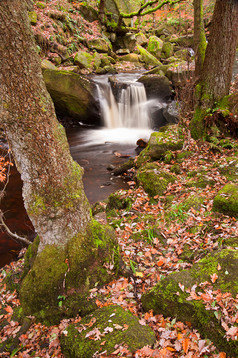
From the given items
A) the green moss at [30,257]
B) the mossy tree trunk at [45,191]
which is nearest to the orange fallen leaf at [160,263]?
the mossy tree trunk at [45,191]

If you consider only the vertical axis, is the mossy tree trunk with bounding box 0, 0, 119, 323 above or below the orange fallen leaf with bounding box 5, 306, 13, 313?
above

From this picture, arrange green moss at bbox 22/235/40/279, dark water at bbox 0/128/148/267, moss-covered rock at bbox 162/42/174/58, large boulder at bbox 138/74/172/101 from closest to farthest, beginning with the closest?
green moss at bbox 22/235/40/279, dark water at bbox 0/128/148/267, large boulder at bbox 138/74/172/101, moss-covered rock at bbox 162/42/174/58

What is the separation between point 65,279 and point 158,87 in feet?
42.6

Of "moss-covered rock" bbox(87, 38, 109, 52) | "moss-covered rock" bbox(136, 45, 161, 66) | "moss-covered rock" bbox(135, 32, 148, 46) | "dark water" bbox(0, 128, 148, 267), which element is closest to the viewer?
"dark water" bbox(0, 128, 148, 267)

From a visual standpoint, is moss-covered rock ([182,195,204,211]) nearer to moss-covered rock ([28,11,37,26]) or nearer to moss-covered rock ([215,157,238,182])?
moss-covered rock ([215,157,238,182])

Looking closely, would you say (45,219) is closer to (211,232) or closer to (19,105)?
(19,105)

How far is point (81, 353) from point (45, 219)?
5.38 feet

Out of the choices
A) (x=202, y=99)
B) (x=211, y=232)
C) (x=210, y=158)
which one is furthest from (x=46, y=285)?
(x=202, y=99)

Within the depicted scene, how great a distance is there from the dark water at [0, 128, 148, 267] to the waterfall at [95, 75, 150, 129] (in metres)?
1.04

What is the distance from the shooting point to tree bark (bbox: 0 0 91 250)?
2.30m

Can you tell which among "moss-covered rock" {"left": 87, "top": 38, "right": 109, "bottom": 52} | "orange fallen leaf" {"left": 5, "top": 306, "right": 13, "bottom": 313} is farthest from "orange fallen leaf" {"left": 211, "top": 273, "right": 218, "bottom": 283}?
"moss-covered rock" {"left": 87, "top": 38, "right": 109, "bottom": 52}

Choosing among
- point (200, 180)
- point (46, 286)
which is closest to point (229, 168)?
point (200, 180)

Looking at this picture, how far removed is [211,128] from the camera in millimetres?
6766

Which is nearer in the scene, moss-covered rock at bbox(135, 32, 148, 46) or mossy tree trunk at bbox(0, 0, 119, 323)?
mossy tree trunk at bbox(0, 0, 119, 323)
